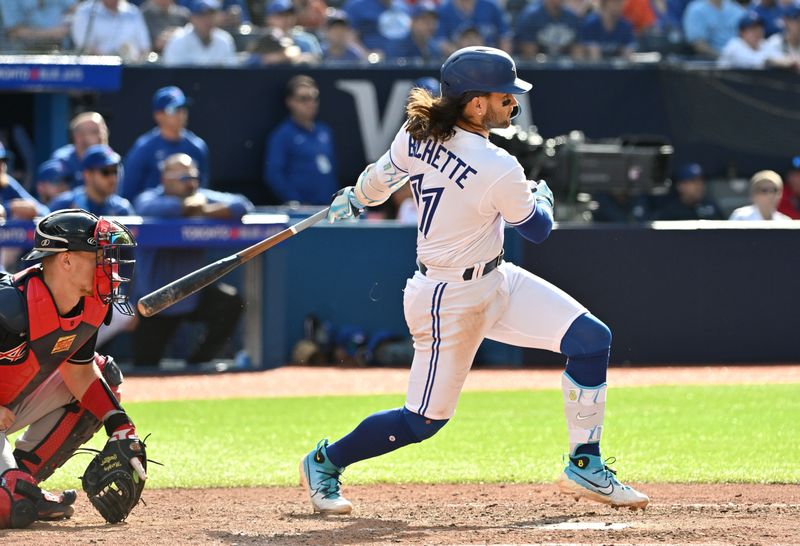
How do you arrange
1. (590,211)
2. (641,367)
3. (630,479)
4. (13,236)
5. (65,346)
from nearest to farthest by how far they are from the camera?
1. (65,346)
2. (630,479)
3. (13,236)
4. (641,367)
5. (590,211)

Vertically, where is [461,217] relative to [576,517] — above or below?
above

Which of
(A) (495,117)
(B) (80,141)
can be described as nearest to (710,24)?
(B) (80,141)

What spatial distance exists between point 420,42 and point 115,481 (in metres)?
9.24

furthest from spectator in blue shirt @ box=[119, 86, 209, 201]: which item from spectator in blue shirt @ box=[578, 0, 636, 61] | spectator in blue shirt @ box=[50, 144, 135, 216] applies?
spectator in blue shirt @ box=[578, 0, 636, 61]

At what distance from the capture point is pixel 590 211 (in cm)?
1298

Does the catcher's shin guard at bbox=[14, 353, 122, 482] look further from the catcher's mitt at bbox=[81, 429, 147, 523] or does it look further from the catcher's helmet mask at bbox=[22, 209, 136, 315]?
the catcher's helmet mask at bbox=[22, 209, 136, 315]

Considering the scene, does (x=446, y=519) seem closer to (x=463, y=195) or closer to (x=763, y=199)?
(x=463, y=195)

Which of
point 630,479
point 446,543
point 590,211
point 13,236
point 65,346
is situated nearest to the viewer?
point 446,543

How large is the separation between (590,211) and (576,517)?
24.8 ft

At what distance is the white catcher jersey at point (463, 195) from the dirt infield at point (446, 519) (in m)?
1.09

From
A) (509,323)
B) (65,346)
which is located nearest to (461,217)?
(509,323)

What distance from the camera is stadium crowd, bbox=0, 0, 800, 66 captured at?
12617mm

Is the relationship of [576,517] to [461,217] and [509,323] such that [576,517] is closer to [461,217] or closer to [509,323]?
[509,323]

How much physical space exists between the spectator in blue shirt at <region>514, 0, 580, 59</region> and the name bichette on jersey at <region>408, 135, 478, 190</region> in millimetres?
9193
